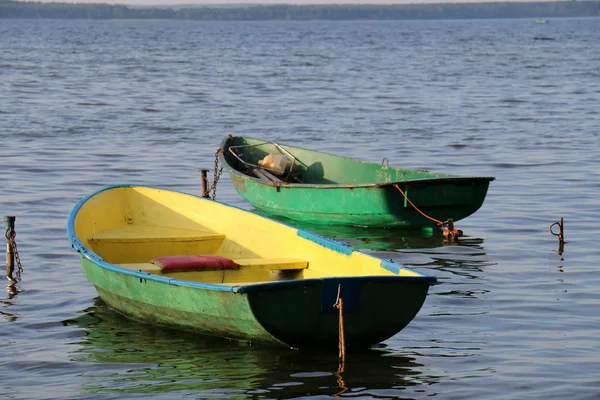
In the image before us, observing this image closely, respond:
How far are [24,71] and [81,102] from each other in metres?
16.4

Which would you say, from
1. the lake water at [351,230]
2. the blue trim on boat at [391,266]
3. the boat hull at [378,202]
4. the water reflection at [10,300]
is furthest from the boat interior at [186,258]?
the boat hull at [378,202]

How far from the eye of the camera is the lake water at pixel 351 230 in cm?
912

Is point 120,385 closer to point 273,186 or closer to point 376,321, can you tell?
point 376,321

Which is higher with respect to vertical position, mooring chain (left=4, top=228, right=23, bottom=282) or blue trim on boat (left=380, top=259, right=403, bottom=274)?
blue trim on boat (left=380, top=259, right=403, bottom=274)

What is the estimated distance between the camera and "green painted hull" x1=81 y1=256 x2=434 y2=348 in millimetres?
8898

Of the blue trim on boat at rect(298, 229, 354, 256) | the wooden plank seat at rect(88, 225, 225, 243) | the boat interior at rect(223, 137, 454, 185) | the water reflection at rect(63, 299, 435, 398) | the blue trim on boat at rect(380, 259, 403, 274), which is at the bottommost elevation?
the water reflection at rect(63, 299, 435, 398)

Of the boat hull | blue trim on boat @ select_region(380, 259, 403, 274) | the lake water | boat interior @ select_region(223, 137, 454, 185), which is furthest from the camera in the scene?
boat interior @ select_region(223, 137, 454, 185)

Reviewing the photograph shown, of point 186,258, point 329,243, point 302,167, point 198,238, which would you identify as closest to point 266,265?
point 329,243

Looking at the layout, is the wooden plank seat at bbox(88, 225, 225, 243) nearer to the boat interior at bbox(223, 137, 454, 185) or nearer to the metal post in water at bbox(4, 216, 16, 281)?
the metal post in water at bbox(4, 216, 16, 281)

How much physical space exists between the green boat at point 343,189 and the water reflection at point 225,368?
5251 millimetres

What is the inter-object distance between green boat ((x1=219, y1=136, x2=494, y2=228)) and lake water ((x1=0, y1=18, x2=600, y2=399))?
0.36 meters

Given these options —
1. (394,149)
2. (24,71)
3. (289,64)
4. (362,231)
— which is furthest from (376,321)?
(289,64)

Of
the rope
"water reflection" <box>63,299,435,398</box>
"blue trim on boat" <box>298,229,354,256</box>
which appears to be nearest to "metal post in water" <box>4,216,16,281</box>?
"water reflection" <box>63,299,435,398</box>

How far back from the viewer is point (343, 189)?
15.4 m
